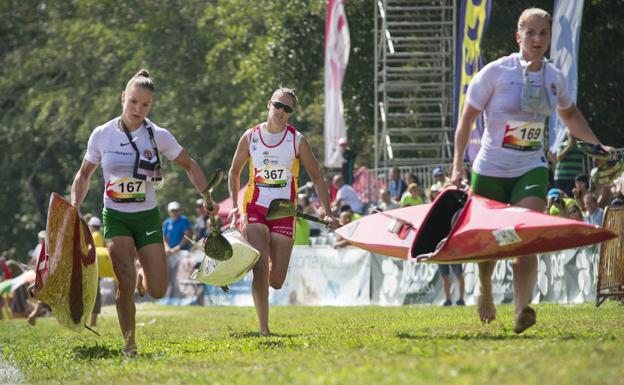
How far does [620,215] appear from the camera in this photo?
14969mm

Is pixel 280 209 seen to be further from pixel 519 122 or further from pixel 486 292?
pixel 519 122

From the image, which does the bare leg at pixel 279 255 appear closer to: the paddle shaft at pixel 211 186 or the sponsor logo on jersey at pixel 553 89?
the paddle shaft at pixel 211 186

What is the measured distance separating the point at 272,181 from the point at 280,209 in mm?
296

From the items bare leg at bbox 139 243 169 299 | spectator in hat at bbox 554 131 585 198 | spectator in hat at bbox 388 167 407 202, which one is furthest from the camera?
spectator in hat at bbox 388 167 407 202

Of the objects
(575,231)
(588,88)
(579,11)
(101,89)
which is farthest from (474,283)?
(101,89)

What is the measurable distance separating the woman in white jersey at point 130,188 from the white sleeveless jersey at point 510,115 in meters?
2.29

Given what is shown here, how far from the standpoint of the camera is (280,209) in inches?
473

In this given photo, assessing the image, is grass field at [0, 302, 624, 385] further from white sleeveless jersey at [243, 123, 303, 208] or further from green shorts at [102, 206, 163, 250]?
white sleeveless jersey at [243, 123, 303, 208]

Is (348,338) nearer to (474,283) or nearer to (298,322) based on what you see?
(298,322)

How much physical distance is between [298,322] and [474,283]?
16.8 feet

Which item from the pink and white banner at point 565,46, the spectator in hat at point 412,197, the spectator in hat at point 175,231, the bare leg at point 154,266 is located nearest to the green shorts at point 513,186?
the bare leg at point 154,266

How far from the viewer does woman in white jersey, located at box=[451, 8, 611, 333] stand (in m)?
9.62

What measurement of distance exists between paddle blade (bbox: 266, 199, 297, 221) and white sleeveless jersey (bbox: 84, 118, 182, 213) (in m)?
1.73

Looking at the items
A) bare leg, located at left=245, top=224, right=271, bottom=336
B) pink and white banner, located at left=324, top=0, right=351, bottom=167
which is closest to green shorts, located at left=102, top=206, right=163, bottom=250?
bare leg, located at left=245, top=224, right=271, bottom=336
